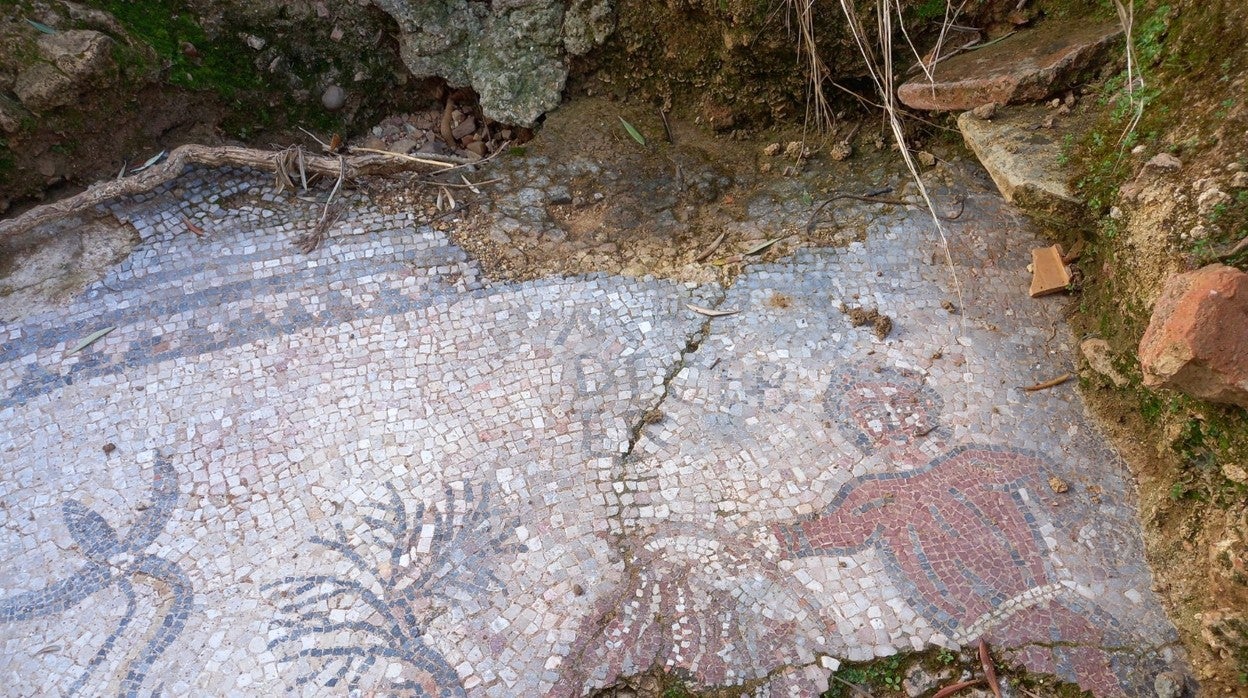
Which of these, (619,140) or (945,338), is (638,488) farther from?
(619,140)

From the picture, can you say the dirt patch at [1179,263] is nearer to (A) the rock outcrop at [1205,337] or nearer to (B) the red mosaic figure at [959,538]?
(A) the rock outcrop at [1205,337]

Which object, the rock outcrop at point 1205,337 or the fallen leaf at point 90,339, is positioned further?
the fallen leaf at point 90,339

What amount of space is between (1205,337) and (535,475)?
274 centimetres

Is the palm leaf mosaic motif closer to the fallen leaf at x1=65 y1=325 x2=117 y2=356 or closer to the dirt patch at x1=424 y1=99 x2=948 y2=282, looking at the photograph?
the dirt patch at x1=424 y1=99 x2=948 y2=282

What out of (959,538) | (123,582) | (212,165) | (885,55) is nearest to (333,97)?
A: (212,165)

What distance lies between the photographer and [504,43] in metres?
4.86

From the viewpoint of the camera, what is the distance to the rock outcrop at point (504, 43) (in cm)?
479

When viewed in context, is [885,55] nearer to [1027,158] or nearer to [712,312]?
[1027,158]

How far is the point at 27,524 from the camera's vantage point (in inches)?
138

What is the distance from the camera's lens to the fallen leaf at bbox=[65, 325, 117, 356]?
399cm

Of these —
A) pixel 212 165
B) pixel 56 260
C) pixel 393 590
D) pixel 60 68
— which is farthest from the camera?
pixel 212 165

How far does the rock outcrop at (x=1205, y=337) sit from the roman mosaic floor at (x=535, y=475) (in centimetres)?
79

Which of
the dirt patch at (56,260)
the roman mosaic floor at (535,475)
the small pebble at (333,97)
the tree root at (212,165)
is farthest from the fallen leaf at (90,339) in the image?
the small pebble at (333,97)

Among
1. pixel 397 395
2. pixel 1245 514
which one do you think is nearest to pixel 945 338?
pixel 1245 514
